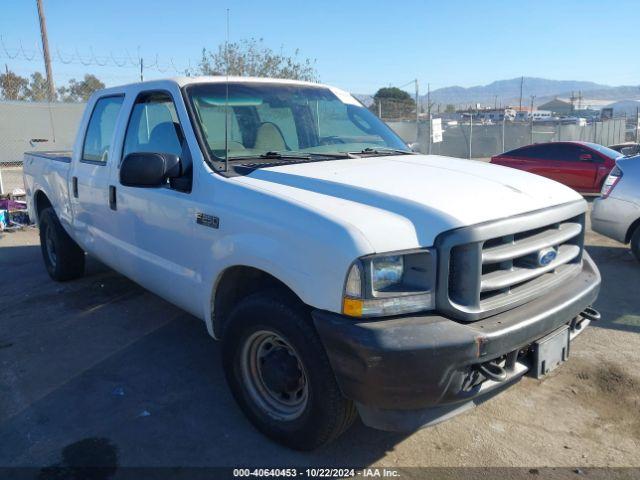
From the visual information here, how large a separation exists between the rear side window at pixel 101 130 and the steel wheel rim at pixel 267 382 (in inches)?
92.6

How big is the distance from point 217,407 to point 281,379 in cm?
81

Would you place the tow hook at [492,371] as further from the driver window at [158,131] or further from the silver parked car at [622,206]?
the silver parked car at [622,206]

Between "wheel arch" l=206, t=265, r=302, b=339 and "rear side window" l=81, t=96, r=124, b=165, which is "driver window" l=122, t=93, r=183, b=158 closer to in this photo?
"rear side window" l=81, t=96, r=124, b=165

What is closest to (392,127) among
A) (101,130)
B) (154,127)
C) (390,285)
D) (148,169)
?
(101,130)

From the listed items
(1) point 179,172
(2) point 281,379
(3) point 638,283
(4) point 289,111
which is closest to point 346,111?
(4) point 289,111

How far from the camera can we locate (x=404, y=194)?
2.83 metres

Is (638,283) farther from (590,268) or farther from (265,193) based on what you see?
(265,193)

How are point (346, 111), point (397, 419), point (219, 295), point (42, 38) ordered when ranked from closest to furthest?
point (397, 419) < point (219, 295) < point (346, 111) < point (42, 38)

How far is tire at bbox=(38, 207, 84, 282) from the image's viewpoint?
6.03m

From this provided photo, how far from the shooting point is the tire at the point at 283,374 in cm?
268

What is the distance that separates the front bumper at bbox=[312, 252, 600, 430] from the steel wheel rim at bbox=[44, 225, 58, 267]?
4706 mm

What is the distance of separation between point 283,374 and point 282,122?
74.0 inches

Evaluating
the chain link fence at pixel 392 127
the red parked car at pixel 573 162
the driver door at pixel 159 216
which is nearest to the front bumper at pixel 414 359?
the driver door at pixel 159 216

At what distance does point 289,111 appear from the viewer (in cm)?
409
